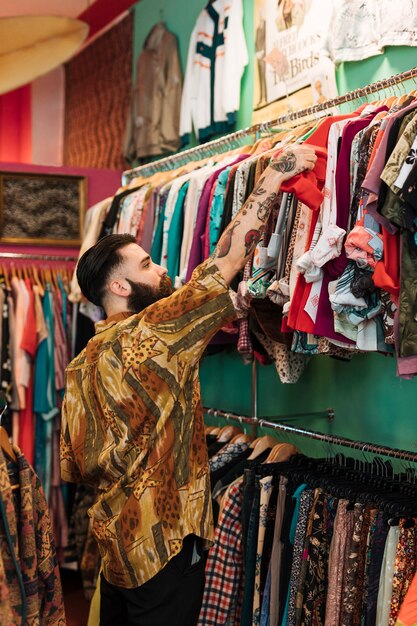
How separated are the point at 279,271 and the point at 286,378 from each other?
0.59m

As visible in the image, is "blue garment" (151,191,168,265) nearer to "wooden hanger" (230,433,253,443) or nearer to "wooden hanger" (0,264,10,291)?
"wooden hanger" (230,433,253,443)

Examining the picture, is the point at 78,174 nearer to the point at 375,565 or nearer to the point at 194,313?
the point at 194,313

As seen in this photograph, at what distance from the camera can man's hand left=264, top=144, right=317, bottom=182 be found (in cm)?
251

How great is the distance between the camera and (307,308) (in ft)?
9.12

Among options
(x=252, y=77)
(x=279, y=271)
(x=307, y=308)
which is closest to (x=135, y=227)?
(x=252, y=77)

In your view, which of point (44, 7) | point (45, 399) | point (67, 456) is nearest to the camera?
point (67, 456)

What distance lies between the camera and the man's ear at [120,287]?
2.63 metres

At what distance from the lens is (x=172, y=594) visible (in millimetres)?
2441

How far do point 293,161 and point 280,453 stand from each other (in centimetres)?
142

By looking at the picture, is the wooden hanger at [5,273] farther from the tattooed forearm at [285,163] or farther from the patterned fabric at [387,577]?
the patterned fabric at [387,577]

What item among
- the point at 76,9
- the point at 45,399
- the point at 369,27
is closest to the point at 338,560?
the point at 369,27

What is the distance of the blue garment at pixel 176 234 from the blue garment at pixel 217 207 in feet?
1.26

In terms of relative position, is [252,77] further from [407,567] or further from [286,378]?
[407,567]

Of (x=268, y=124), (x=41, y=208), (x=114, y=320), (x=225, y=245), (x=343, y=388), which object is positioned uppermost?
(x=268, y=124)
